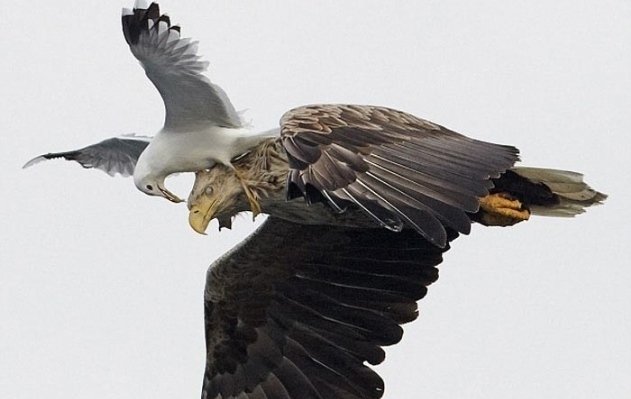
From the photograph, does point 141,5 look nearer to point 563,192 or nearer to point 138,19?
point 138,19

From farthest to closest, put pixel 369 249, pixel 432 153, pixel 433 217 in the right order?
pixel 369 249 → pixel 432 153 → pixel 433 217

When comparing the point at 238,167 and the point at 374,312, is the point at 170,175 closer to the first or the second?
the point at 238,167

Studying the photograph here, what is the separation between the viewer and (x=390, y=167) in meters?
10.7

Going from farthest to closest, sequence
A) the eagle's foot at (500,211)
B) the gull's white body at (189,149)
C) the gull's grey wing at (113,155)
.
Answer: the gull's grey wing at (113,155) < the eagle's foot at (500,211) < the gull's white body at (189,149)

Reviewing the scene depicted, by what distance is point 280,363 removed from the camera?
525 inches

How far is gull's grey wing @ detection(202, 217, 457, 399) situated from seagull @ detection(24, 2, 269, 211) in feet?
3.85

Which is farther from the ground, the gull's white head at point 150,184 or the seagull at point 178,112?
the seagull at point 178,112

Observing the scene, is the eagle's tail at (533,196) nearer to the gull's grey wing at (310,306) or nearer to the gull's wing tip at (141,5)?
the gull's grey wing at (310,306)

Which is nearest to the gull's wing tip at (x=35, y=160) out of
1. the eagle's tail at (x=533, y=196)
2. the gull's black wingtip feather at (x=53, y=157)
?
the gull's black wingtip feather at (x=53, y=157)

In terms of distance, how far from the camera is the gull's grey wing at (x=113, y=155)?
12.6m

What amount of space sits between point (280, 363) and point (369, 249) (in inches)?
38.6

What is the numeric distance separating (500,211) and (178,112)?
1920 mm

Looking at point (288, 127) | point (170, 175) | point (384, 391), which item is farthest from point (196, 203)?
point (384, 391)

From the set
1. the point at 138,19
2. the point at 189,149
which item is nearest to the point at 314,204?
the point at 189,149
